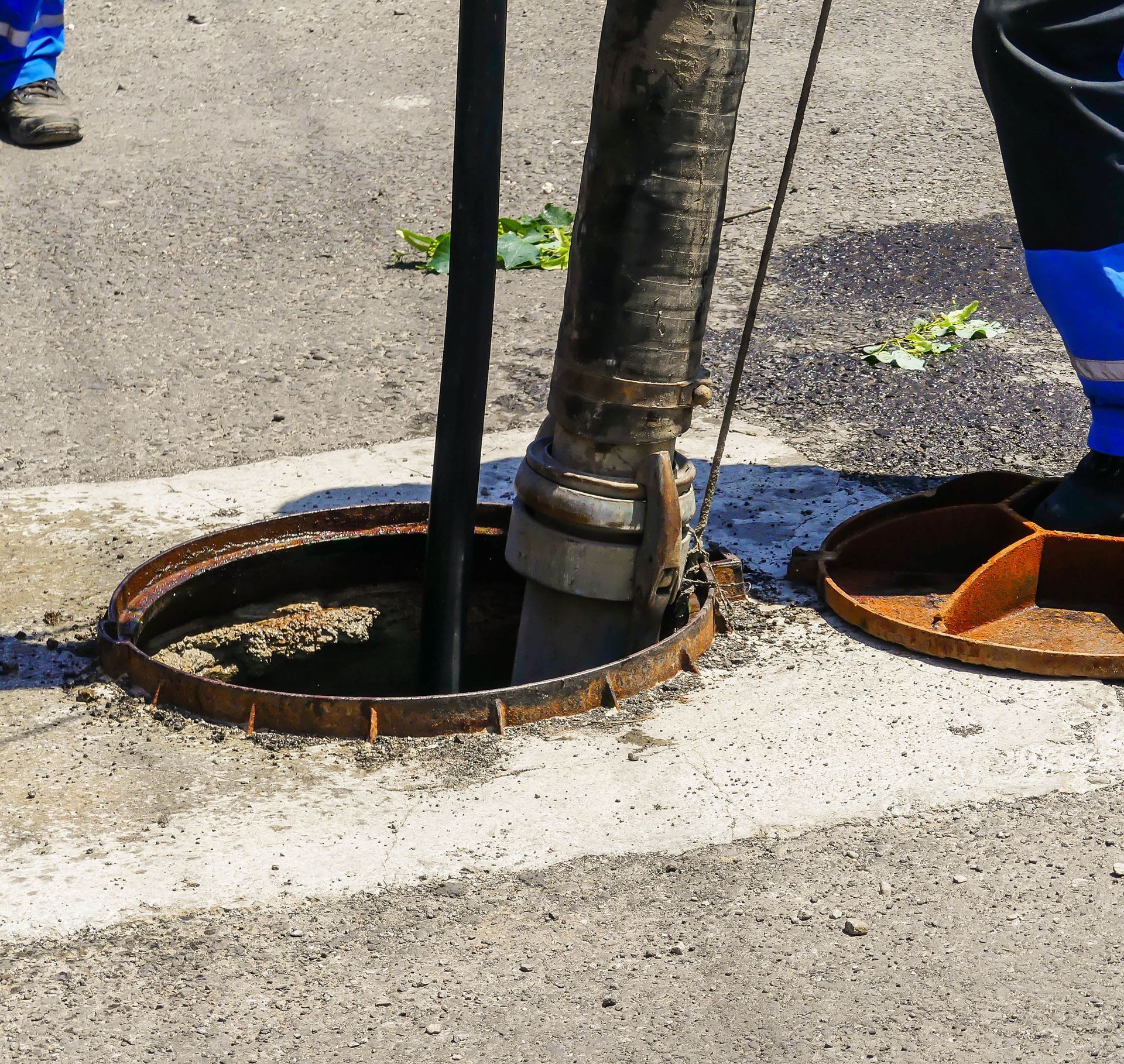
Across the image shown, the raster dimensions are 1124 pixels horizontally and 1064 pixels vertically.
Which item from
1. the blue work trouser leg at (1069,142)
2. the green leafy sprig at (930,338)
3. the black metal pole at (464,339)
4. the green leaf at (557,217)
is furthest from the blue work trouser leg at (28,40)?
the blue work trouser leg at (1069,142)

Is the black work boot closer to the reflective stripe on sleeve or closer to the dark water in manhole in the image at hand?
the reflective stripe on sleeve

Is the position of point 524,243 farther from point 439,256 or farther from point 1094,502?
point 1094,502

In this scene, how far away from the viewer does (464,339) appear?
258cm

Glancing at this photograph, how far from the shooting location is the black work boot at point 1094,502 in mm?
2871

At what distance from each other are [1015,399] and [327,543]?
1.94 meters

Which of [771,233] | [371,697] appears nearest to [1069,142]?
[771,233]

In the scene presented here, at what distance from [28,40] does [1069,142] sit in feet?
16.0

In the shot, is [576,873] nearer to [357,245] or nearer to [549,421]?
[549,421]

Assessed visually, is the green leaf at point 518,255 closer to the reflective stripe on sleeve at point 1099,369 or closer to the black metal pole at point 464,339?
the black metal pole at point 464,339

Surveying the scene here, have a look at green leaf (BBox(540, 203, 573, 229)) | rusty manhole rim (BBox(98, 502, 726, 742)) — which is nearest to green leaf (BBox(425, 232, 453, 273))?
green leaf (BBox(540, 203, 573, 229))

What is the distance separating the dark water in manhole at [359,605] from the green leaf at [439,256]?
1.89m

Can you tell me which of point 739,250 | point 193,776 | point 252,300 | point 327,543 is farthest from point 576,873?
point 739,250

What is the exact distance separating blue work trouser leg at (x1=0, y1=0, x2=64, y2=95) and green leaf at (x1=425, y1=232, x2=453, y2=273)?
235 centimetres

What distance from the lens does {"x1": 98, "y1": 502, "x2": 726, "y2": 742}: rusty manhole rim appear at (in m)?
2.40
